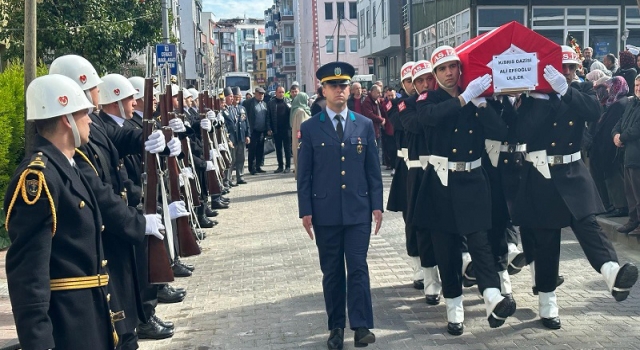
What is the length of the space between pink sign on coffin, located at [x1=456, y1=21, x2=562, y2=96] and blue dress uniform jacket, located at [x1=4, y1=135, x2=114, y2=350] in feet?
11.3

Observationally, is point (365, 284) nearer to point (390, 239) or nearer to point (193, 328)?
point (193, 328)

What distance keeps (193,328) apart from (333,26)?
2853 inches

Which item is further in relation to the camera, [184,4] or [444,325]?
[184,4]

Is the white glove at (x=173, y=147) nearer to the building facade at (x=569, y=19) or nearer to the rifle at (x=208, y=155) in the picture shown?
the rifle at (x=208, y=155)

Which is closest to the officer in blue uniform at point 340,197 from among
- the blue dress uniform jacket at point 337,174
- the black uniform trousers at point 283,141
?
the blue dress uniform jacket at point 337,174

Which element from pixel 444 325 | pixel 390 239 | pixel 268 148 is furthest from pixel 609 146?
pixel 268 148

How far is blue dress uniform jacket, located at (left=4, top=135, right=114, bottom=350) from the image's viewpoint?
3.57m

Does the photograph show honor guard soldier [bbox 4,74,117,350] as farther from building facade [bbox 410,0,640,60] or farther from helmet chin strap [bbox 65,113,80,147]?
building facade [bbox 410,0,640,60]

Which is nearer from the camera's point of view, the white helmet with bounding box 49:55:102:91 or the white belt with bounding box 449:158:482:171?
the white helmet with bounding box 49:55:102:91

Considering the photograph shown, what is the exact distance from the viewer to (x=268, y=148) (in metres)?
23.4

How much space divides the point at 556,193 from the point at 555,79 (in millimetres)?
889

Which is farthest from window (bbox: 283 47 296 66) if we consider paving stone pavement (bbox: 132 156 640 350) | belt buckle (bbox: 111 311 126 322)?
belt buckle (bbox: 111 311 126 322)

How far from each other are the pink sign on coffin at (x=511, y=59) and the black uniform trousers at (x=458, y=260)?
1.14 meters

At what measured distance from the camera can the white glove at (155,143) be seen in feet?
18.9
